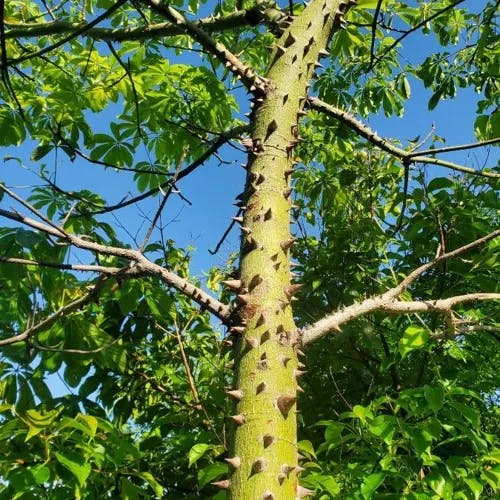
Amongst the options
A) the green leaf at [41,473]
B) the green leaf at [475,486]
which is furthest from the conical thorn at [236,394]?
the green leaf at [475,486]

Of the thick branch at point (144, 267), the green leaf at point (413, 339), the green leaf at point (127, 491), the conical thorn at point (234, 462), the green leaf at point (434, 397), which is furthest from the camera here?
the green leaf at point (127, 491)

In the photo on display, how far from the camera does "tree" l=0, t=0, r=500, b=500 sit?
67.6 inches

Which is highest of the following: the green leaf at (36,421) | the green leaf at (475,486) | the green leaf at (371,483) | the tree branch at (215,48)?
the tree branch at (215,48)

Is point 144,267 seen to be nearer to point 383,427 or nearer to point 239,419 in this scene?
point 239,419

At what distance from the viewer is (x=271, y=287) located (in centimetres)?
163

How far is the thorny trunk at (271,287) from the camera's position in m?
1.40

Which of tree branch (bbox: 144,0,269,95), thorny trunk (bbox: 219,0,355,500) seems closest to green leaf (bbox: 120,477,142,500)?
thorny trunk (bbox: 219,0,355,500)

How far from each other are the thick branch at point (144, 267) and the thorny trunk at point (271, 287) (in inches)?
3.7

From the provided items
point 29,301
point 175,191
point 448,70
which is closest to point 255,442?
point 175,191

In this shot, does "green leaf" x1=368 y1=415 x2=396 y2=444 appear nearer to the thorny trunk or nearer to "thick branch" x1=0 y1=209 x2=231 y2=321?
the thorny trunk

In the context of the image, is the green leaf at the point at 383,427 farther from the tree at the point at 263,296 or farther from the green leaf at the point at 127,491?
the green leaf at the point at 127,491

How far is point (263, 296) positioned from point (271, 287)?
0.04 m

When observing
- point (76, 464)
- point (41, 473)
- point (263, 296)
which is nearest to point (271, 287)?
point (263, 296)

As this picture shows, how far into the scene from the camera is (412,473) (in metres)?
2.03
